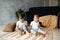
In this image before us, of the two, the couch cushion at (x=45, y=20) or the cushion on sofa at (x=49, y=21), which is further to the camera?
the couch cushion at (x=45, y=20)

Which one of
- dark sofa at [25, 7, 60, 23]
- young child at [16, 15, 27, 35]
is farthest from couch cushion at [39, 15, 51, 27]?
young child at [16, 15, 27, 35]

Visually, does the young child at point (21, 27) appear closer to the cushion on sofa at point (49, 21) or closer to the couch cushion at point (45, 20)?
the cushion on sofa at point (49, 21)

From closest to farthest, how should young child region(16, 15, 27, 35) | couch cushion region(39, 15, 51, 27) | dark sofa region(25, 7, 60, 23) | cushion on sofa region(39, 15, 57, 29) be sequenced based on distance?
young child region(16, 15, 27, 35) → cushion on sofa region(39, 15, 57, 29) → couch cushion region(39, 15, 51, 27) → dark sofa region(25, 7, 60, 23)

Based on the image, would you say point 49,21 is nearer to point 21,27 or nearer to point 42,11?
point 42,11

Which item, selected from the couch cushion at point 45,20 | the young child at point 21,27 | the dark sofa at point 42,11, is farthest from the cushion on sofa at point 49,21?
the young child at point 21,27

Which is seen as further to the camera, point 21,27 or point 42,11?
point 42,11

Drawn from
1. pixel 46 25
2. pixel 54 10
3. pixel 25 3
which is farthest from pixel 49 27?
pixel 25 3

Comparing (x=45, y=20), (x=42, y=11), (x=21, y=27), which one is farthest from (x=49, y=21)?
(x=21, y=27)

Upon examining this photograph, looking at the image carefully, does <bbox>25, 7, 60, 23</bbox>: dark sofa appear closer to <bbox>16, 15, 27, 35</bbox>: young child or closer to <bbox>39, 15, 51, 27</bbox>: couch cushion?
<bbox>39, 15, 51, 27</bbox>: couch cushion

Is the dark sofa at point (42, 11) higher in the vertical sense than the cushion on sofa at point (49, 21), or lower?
higher

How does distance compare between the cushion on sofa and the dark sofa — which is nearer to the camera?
the cushion on sofa

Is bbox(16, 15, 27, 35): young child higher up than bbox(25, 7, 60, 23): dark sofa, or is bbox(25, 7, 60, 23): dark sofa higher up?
bbox(25, 7, 60, 23): dark sofa

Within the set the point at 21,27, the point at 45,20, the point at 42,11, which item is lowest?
the point at 21,27

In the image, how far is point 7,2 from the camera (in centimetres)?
966
